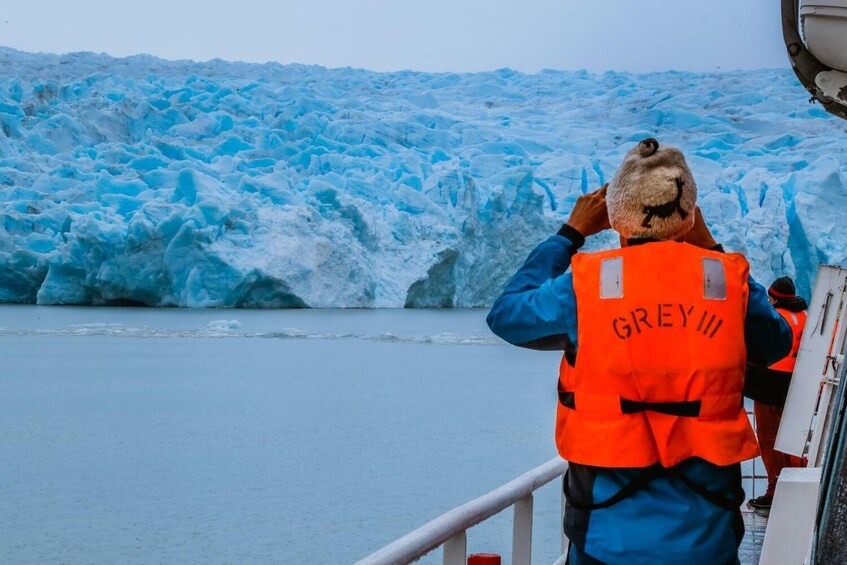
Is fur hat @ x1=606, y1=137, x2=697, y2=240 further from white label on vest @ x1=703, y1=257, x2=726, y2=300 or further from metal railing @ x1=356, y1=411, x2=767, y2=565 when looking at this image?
metal railing @ x1=356, y1=411, x2=767, y2=565

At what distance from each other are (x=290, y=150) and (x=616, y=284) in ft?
69.0

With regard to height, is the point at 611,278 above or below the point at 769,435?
above

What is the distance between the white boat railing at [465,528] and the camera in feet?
3.75

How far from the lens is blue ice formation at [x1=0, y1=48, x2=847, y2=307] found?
1839cm

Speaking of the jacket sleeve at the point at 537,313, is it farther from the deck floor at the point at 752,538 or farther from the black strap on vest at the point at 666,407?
the deck floor at the point at 752,538

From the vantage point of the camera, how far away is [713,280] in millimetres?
986

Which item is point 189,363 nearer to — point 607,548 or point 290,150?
point 290,150

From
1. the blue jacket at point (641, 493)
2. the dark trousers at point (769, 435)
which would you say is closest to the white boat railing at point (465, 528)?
the blue jacket at point (641, 493)

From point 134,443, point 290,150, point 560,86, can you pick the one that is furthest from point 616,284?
point 560,86

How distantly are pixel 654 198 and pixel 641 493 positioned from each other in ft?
0.90

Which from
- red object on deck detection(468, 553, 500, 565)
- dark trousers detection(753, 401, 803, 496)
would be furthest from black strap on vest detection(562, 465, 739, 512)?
dark trousers detection(753, 401, 803, 496)

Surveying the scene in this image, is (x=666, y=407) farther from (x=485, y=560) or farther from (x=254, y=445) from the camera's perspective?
(x=254, y=445)

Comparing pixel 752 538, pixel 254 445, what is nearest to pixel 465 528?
pixel 752 538

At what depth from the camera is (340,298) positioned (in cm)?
1948
